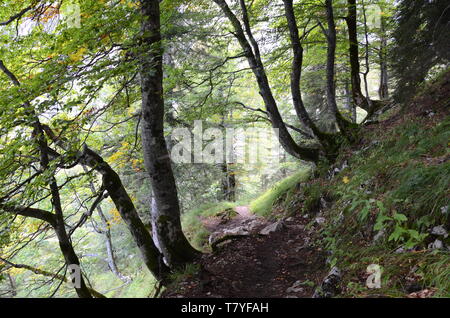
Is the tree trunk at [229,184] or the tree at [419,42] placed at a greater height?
the tree at [419,42]

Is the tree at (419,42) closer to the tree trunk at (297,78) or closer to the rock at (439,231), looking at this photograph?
the tree trunk at (297,78)

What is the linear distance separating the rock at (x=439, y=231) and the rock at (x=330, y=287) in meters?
1.15

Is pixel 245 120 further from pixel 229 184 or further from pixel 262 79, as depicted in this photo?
pixel 229 184

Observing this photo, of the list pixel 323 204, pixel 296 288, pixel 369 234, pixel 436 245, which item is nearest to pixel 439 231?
pixel 436 245

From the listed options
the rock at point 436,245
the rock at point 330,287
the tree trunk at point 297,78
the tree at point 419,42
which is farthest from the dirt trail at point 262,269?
the tree at point 419,42

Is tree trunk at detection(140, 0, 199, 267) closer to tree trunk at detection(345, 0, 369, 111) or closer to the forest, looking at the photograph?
the forest

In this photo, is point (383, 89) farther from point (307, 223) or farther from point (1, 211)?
point (1, 211)

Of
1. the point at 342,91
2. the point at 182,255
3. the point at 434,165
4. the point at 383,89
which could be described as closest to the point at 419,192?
the point at 434,165

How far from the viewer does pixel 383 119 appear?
24.9 feet

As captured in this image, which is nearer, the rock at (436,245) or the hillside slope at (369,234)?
the rock at (436,245)

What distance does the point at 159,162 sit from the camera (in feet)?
15.9

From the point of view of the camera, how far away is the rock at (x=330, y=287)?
10.3ft

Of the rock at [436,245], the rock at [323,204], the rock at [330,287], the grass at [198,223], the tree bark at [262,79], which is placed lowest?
the grass at [198,223]

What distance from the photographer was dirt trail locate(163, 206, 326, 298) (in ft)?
12.8
